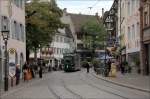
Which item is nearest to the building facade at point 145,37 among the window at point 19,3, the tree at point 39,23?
the window at point 19,3

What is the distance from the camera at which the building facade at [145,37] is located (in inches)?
2111

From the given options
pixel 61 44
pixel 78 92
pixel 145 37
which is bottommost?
pixel 78 92

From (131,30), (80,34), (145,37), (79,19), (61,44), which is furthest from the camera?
(79,19)

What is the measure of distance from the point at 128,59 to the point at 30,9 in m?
15.1

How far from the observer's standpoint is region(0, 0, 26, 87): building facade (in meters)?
50.2

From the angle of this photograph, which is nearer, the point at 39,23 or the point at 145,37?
the point at 145,37

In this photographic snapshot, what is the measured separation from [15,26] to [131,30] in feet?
59.3

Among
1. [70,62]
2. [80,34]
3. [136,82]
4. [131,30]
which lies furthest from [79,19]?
[136,82]

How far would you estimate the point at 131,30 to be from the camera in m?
68.2

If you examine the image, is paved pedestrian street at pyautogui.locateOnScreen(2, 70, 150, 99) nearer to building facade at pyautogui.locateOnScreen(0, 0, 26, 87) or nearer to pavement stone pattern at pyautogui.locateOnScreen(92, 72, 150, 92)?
pavement stone pattern at pyautogui.locateOnScreen(92, 72, 150, 92)

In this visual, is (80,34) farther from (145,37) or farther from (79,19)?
(145,37)

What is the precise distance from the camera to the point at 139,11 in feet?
191

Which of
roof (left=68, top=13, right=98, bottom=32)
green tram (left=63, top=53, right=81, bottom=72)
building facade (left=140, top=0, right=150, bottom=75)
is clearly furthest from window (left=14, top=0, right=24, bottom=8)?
roof (left=68, top=13, right=98, bottom=32)

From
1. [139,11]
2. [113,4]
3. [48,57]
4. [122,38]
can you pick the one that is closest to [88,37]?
[48,57]
